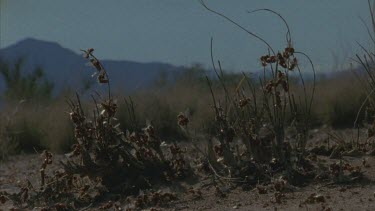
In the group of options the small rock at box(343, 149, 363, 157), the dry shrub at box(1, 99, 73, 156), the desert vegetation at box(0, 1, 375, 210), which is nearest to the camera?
the desert vegetation at box(0, 1, 375, 210)

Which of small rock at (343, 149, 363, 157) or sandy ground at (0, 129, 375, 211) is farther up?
small rock at (343, 149, 363, 157)

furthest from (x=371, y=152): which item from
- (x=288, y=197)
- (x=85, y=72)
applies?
(x=85, y=72)

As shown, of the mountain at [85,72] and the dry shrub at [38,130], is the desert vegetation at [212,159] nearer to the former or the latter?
the mountain at [85,72]

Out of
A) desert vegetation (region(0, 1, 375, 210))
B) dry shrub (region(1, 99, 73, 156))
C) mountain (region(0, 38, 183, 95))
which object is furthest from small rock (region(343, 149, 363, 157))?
dry shrub (region(1, 99, 73, 156))

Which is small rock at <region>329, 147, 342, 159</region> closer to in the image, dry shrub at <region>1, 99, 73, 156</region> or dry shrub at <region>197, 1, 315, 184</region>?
dry shrub at <region>197, 1, 315, 184</region>

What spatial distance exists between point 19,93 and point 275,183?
19.7m

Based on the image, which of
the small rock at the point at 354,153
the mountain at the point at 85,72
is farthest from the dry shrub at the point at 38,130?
the small rock at the point at 354,153

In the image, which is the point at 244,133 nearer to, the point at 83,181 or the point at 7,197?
the point at 83,181

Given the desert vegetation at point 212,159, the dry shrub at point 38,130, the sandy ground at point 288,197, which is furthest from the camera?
the dry shrub at point 38,130

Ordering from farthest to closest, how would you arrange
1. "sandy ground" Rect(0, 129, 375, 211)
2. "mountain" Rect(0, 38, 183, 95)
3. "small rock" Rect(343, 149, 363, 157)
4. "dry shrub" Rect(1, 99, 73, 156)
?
"mountain" Rect(0, 38, 183, 95)
"dry shrub" Rect(1, 99, 73, 156)
"small rock" Rect(343, 149, 363, 157)
"sandy ground" Rect(0, 129, 375, 211)

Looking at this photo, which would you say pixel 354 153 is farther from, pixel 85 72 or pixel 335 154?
pixel 85 72

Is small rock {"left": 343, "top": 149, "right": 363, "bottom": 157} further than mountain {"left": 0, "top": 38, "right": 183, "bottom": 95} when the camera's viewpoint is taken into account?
No

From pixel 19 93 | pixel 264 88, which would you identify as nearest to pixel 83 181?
pixel 264 88

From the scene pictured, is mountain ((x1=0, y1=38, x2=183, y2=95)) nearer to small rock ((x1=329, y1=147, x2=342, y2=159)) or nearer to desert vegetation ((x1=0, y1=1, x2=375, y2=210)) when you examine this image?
desert vegetation ((x1=0, y1=1, x2=375, y2=210))
